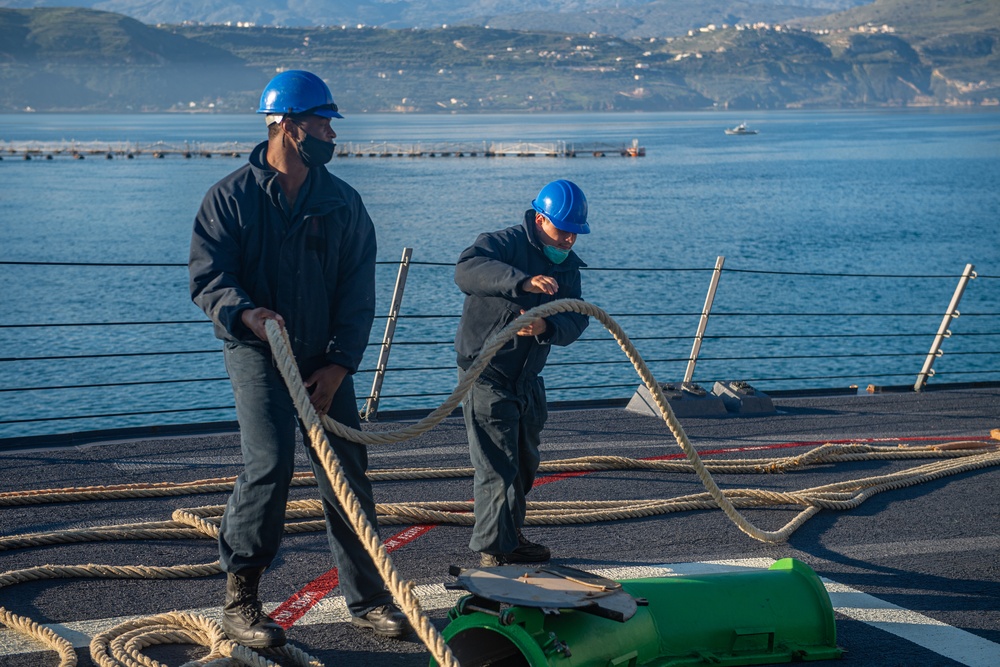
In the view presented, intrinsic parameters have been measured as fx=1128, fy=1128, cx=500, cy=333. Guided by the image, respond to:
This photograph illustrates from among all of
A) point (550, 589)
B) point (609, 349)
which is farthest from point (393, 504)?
point (609, 349)

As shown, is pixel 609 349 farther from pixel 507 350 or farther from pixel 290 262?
pixel 290 262

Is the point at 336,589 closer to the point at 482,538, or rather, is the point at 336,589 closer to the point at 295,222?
the point at 482,538

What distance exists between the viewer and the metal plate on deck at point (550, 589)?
368 centimetres

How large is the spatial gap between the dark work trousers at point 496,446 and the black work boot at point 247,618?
3.99 ft

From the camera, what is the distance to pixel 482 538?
17.1 feet

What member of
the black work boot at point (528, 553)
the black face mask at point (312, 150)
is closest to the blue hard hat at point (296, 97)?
the black face mask at point (312, 150)

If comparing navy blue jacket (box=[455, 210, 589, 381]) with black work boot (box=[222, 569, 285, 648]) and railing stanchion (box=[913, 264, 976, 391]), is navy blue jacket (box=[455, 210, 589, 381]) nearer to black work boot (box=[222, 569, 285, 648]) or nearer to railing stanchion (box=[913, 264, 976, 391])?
black work boot (box=[222, 569, 285, 648])

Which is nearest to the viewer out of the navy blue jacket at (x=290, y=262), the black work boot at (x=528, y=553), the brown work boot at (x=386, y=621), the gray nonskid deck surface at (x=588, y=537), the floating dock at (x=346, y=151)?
the navy blue jacket at (x=290, y=262)

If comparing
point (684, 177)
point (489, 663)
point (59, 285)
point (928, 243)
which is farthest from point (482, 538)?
point (684, 177)

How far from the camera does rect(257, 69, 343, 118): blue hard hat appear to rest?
422 cm

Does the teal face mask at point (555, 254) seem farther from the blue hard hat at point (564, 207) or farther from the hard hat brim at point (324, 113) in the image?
the hard hat brim at point (324, 113)

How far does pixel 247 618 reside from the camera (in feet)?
13.9

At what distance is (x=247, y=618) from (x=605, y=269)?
6394 millimetres

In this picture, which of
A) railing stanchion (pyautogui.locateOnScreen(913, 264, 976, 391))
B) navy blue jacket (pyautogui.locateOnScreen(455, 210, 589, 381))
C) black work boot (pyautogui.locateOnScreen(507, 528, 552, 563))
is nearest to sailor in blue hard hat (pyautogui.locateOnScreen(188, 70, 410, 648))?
navy blue jacket (pyautogui.locateOnScreen(455, 210, 589, 381))
